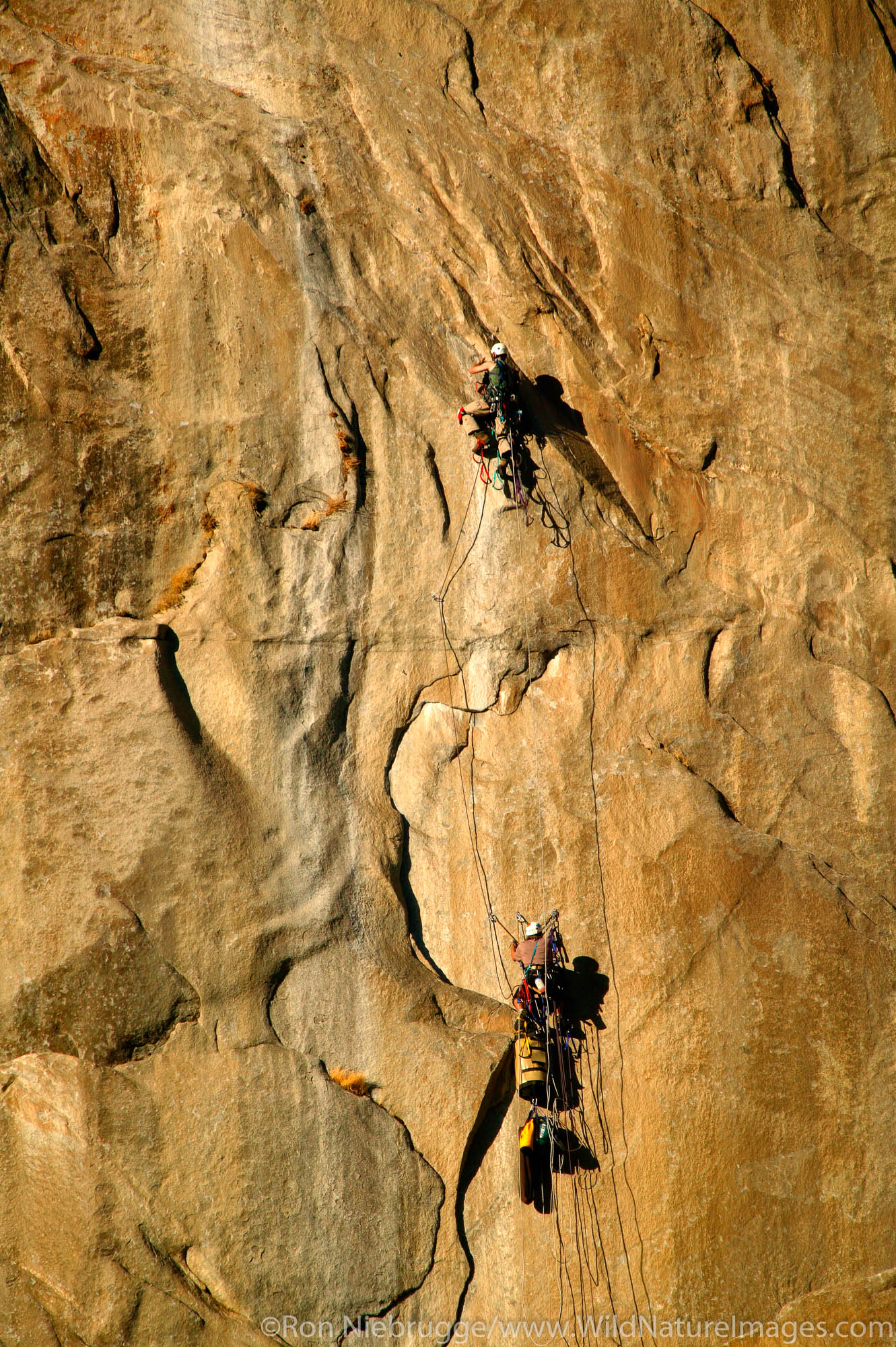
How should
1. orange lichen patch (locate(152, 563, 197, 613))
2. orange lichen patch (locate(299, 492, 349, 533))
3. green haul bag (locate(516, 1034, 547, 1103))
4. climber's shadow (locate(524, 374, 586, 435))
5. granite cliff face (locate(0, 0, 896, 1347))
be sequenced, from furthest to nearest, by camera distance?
1. climber's shadow (locate(524, 374, 586, 435))
2. orange lichen patch (locate(299, 492, 349, 533))
3. orange lichen patch (locate(152, 563, 197, 613))
4. green haul bag (locate(516, 1034, 547, 1103))
5. granite cliff face (locate(0, 0, 896, 1347))

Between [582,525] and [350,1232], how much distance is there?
24.6 ft

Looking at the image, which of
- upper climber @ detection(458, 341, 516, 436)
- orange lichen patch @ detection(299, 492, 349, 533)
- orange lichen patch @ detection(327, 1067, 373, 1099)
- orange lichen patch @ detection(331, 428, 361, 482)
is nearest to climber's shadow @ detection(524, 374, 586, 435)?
upper climber @ detection(458, 341, 516, 436)

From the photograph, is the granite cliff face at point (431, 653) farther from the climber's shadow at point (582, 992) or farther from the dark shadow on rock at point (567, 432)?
the climber's shadow at point (582, 992)

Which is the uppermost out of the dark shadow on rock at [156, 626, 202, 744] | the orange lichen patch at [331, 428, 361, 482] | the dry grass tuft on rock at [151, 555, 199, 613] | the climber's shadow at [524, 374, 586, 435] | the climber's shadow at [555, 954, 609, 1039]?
the climber's shadow at [524, 374, 586, 435]

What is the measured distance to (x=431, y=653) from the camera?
12242mm

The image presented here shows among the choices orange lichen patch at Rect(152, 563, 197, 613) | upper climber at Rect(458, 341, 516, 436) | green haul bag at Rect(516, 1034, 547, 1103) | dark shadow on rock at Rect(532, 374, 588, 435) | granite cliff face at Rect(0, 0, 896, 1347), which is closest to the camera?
granite cliff face at Rect(0, 0, 896, 1347)

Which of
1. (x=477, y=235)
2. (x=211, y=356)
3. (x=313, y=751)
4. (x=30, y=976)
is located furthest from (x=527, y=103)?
(x=30, y=976)

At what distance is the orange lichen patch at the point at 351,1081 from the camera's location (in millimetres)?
11156

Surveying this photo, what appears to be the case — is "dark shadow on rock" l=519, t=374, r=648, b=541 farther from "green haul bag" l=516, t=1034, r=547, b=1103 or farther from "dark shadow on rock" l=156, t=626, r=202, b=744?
"green haul bag" l=516, t=1034, r=547, b=1103

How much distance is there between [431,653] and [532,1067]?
4336 mm

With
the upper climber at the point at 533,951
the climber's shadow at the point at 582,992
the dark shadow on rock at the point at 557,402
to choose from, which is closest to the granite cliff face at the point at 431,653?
the dark shadow on rock at the point at 557,402

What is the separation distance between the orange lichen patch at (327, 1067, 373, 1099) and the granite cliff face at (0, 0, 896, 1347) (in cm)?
13

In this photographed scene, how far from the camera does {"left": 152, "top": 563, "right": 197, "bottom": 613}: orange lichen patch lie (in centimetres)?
1198

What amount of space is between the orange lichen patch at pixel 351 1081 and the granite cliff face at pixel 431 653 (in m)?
0.13
